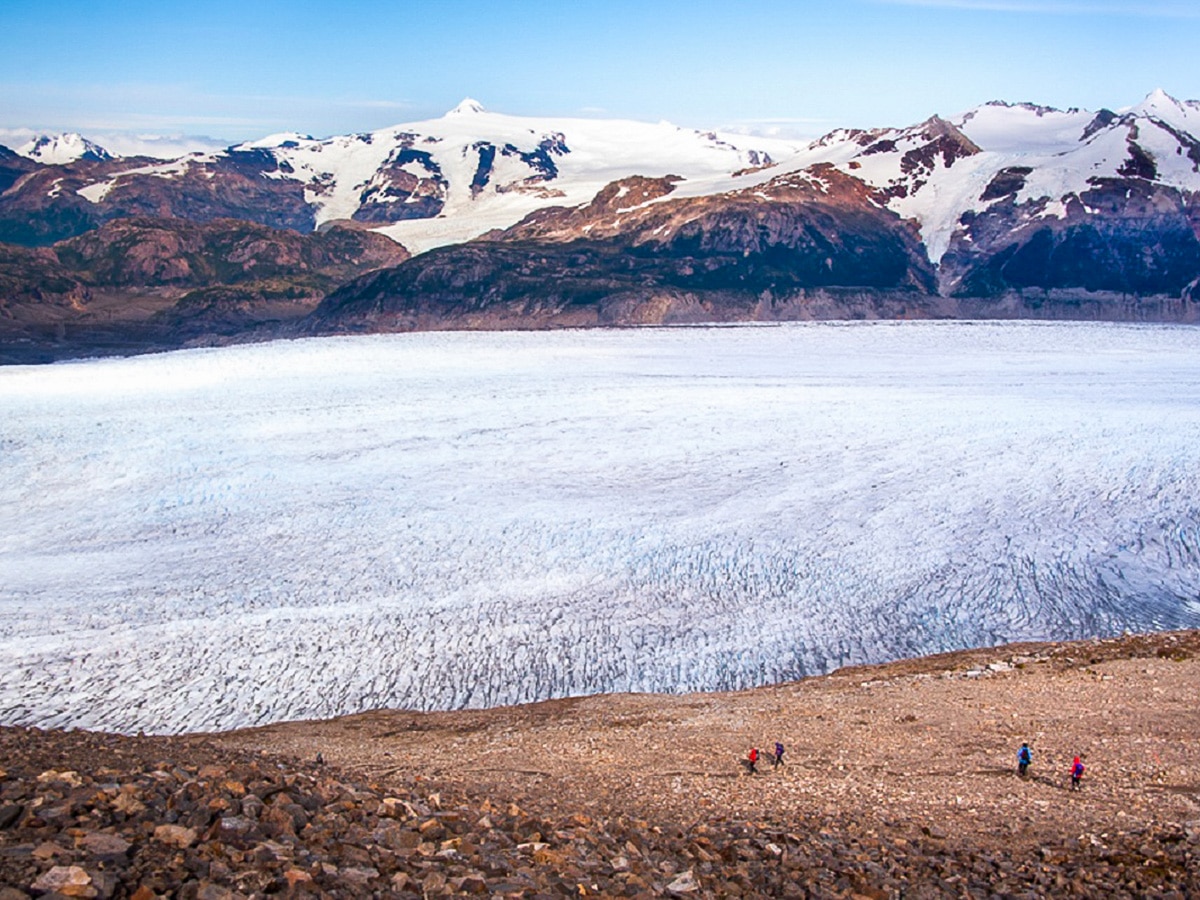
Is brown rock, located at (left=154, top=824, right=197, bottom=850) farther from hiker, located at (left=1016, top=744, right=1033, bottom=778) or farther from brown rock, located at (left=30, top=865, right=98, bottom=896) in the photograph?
hiker, located at (left=1016, top=744, right=1033, bottom=778)

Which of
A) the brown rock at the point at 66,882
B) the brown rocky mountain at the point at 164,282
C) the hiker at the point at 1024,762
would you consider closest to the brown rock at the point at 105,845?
the brown rock at the point at 66,882

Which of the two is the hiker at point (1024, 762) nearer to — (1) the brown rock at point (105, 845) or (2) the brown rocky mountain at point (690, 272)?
(1) the brown rock at point (105, 845)

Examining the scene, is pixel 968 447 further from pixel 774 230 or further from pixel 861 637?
pixel 774 230

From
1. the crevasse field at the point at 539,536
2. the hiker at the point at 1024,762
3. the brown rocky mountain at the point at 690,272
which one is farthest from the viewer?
the brown rocky mountain at the point at 690,272

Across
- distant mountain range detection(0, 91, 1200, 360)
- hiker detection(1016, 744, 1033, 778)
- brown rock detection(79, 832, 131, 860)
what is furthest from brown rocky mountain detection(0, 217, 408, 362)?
hiker detection(1016, 744, 1033, 778)

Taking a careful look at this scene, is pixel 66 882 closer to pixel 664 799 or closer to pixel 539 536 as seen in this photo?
pixel 664 799

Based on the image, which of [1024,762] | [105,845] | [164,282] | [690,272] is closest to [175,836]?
[105,845]

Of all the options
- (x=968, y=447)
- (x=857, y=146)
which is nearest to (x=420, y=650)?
A: (x=968, y=447)
